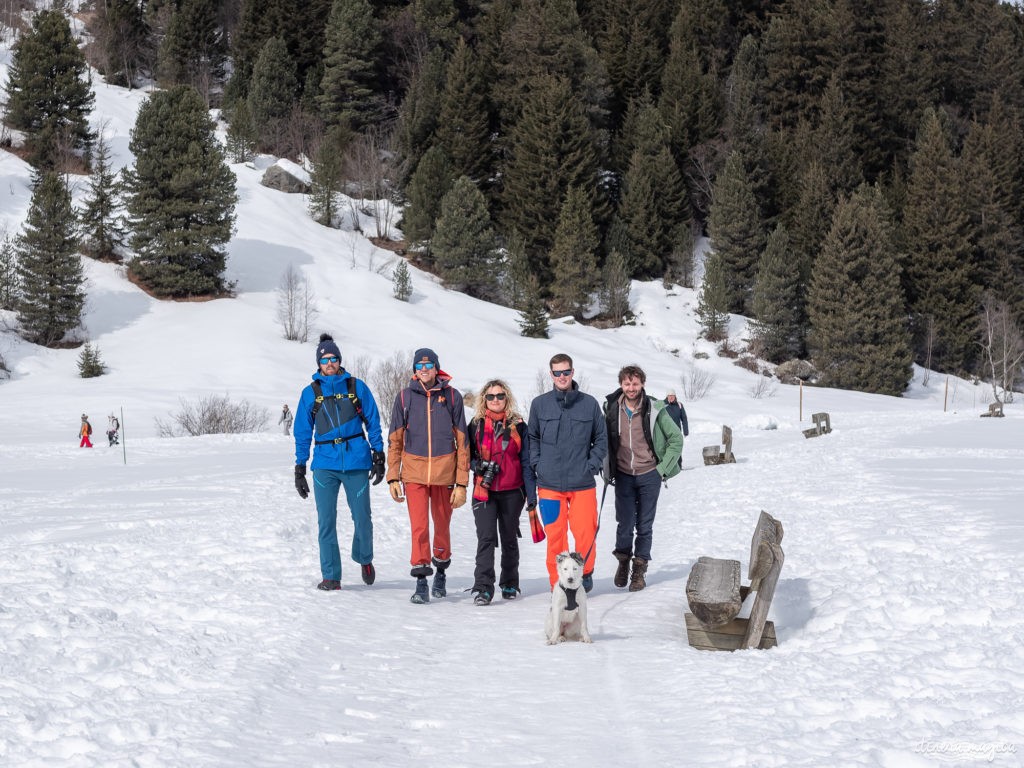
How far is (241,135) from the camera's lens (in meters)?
59.5

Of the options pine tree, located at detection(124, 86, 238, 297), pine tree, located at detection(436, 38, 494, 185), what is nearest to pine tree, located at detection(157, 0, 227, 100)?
pine tree, located at detection(436, 38, 494, 185)

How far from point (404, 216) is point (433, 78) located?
11628mm

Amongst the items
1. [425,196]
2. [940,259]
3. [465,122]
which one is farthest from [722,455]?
[465,122]

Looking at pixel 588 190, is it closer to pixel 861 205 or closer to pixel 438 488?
pixel 861 205

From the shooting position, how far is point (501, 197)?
5731cm

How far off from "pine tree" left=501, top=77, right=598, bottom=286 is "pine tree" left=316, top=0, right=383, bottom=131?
43.6ft

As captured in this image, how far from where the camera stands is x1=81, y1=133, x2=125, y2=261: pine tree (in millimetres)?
44625

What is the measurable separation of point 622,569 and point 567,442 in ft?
4.85

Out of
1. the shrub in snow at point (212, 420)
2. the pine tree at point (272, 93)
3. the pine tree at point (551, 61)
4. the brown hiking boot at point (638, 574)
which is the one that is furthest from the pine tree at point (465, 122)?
the brown hiking boot at point (638, 574)

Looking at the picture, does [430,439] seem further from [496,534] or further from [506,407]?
[496,534]

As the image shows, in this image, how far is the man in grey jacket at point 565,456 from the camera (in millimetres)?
6859

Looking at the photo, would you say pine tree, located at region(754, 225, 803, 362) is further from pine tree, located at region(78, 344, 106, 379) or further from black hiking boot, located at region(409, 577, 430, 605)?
black hiking boot, located at region(409, 577, 430, 605)

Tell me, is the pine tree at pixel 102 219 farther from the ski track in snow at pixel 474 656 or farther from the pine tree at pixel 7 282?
the ski track in snow at pixel 474 656

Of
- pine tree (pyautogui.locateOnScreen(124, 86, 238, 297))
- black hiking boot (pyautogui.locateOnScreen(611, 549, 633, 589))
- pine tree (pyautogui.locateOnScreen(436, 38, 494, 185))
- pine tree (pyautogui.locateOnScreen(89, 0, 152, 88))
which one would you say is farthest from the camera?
pine tree (pyautogui.locateOnScreen(89, 0, 152, 88))
